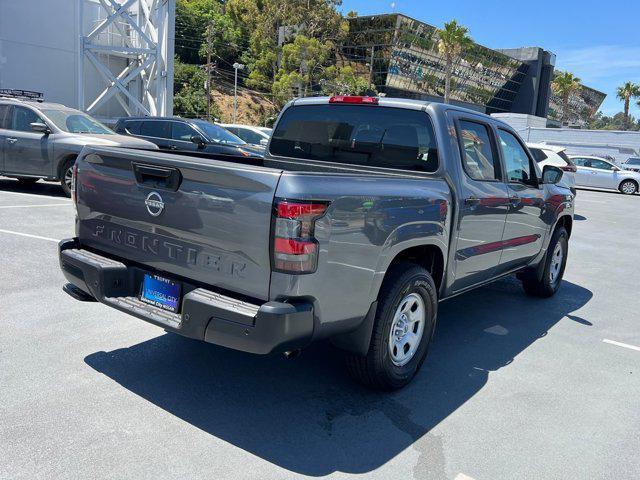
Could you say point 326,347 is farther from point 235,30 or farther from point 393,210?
point 235,30

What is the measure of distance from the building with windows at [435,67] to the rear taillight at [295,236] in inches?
2494

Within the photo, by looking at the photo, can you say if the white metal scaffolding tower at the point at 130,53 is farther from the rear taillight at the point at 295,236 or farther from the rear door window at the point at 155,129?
the rear taillight at the point at 295,236

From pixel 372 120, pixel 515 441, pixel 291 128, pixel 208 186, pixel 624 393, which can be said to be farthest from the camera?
pixel 291 128

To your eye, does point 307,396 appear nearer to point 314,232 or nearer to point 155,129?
point 314,232

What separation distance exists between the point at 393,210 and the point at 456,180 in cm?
102

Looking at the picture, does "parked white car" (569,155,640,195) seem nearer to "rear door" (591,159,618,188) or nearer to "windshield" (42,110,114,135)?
"rear door" (591,159,618,188)

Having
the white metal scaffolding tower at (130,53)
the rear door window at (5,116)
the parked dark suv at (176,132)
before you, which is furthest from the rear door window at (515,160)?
the white metal scaffolding tower at (130,53)

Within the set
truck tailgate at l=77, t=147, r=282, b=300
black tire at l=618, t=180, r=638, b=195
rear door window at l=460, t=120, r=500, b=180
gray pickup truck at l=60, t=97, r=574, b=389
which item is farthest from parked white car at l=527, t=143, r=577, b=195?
truck tailgate at l=77, t=147, r=282, b=300

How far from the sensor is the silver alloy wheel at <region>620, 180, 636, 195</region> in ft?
84.4

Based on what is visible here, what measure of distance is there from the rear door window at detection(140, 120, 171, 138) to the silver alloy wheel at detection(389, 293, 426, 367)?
11.0m

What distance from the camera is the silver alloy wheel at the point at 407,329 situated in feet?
12.5

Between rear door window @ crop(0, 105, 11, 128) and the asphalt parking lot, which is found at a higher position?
rear door window @ crop(0, 105, 11, 128)

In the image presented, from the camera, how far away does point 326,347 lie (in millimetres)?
4656

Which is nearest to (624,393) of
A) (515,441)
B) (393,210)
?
(515,441)
